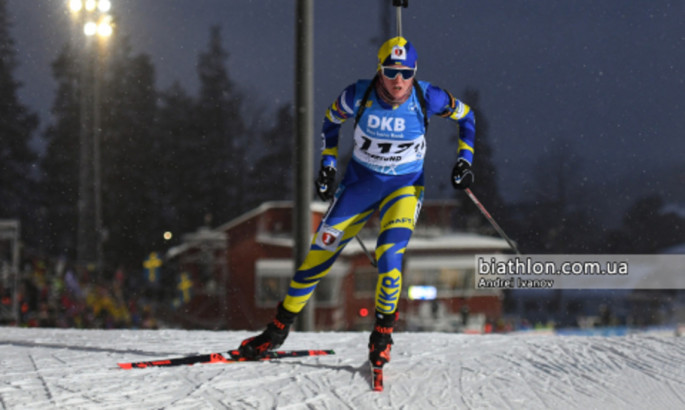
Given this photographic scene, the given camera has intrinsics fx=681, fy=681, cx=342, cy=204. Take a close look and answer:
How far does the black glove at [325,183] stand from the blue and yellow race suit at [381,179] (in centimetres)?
5

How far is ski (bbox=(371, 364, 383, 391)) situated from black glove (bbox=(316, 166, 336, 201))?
1013 millimetres

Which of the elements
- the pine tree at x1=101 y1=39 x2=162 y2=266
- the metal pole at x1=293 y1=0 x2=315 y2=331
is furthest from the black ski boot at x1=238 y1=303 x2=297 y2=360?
the pine tree at x1=101 y1=39 x2=162 y2=266

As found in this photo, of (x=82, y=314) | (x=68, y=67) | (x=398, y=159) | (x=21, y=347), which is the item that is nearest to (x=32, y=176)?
(x=68, y=67)

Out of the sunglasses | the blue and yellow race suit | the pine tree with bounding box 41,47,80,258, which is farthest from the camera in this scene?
the pine tree with bounding box 41,47,80,258

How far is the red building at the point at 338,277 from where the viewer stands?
57.5ft

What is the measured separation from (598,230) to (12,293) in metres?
32.9

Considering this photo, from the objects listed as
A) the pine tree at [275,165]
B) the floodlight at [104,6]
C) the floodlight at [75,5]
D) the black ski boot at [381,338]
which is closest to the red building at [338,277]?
the floodlight at [104,6]

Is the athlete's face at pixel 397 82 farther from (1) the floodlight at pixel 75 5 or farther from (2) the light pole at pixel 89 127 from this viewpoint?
(1) the floodlight at pixel 75 5

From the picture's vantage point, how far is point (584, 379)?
399 centimetres

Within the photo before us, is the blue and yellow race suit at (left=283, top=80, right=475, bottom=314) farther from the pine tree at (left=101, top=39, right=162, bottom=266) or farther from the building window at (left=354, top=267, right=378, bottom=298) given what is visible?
the pine tree at (left=101, top=39, right=162, bottom=266)

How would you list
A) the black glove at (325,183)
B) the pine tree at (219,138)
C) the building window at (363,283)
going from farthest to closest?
the pine tree at (219,138), the building window at (363,283), the black glove at (325,183)

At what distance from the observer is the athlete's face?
368 cm

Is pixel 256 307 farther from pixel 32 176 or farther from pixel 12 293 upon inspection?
pixel 32 176

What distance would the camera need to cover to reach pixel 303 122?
230 inches
